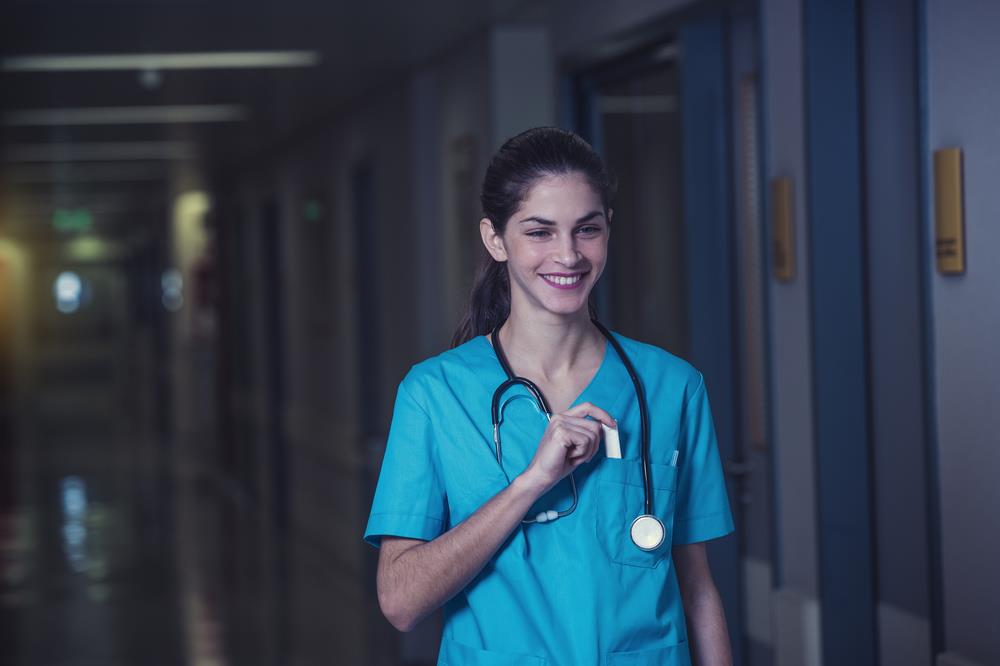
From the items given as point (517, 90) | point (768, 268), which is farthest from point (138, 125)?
point (768, 268)

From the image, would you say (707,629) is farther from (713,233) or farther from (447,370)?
(713,233)

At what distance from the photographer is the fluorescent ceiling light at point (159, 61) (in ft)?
20.6

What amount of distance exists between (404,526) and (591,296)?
1.72ft

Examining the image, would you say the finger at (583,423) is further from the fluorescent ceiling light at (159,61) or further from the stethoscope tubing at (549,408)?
the fluorescent ceiling light at (159,61)

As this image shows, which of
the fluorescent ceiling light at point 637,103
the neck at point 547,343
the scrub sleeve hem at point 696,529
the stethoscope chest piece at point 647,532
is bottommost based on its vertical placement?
the scrub sleeve hem at point 696,529

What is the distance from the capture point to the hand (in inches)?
55.2

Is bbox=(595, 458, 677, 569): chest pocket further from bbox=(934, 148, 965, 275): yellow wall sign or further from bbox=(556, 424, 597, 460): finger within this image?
bbox=(934, 148, 965, 275): yellow wall sign

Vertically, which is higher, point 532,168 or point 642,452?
point 532,168

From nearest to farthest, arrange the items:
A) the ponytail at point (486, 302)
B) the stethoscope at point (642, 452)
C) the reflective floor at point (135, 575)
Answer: the stethoscope at point (642, 452), the ponytail at point (486, 302), the reflective floor at point (135, 575)

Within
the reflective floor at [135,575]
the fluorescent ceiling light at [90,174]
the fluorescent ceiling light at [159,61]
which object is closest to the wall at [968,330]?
the reflective floor at [135,575]

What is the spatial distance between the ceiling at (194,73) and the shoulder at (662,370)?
144 inches

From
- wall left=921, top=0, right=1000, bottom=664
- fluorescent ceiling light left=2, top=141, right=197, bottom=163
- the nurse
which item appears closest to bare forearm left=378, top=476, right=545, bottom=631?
the nurse

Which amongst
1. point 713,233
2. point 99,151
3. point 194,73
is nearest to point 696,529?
point 713,233

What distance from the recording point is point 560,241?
1538mm
